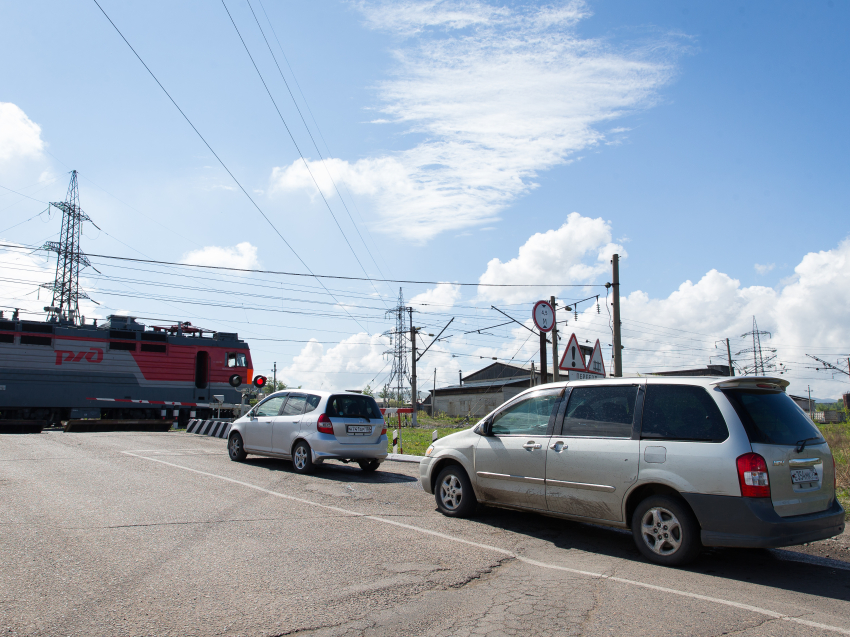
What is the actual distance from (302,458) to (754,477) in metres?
8.15

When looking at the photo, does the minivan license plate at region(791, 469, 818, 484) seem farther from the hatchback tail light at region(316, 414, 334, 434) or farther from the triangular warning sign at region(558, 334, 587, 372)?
the hatchback tail light at region(316, 414, 334, 434)

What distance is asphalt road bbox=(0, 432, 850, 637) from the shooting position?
154 inches

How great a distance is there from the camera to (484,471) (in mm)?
7164

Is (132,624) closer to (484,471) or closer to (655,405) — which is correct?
(484,471)

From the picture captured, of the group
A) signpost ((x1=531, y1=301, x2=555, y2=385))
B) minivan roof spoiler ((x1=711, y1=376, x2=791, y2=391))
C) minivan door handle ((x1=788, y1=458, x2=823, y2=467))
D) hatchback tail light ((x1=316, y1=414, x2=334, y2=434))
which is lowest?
minivan door handle ((x1=788, y1=458, x2=823, y2=467))

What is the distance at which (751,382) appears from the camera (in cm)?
557

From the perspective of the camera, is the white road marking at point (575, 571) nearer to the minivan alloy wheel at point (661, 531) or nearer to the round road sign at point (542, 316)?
the minivan alloy wheel at point (661, 531)

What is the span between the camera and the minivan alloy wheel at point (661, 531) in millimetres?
5445

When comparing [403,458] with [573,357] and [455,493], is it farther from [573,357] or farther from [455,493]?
[455,493]

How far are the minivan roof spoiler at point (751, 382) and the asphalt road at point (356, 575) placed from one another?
66.6 inches

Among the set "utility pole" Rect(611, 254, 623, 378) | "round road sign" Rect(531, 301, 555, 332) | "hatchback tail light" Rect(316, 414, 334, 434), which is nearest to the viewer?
"hatchback tail light" Rect(316, 414, 334, 434)

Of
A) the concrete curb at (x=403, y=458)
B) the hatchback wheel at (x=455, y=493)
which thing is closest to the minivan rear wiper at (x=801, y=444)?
the hatchback wheel at (x=455, y=493)

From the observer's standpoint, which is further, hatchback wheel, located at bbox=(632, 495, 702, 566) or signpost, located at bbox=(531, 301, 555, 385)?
signpost, located at bbox=(531, 301, 555, 385)

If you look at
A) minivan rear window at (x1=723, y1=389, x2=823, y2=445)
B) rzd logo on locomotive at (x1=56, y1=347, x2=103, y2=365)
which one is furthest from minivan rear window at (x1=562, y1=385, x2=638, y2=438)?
rzd logo on locomotive at (x1=56, y1=347, x2=103, y2=365)
